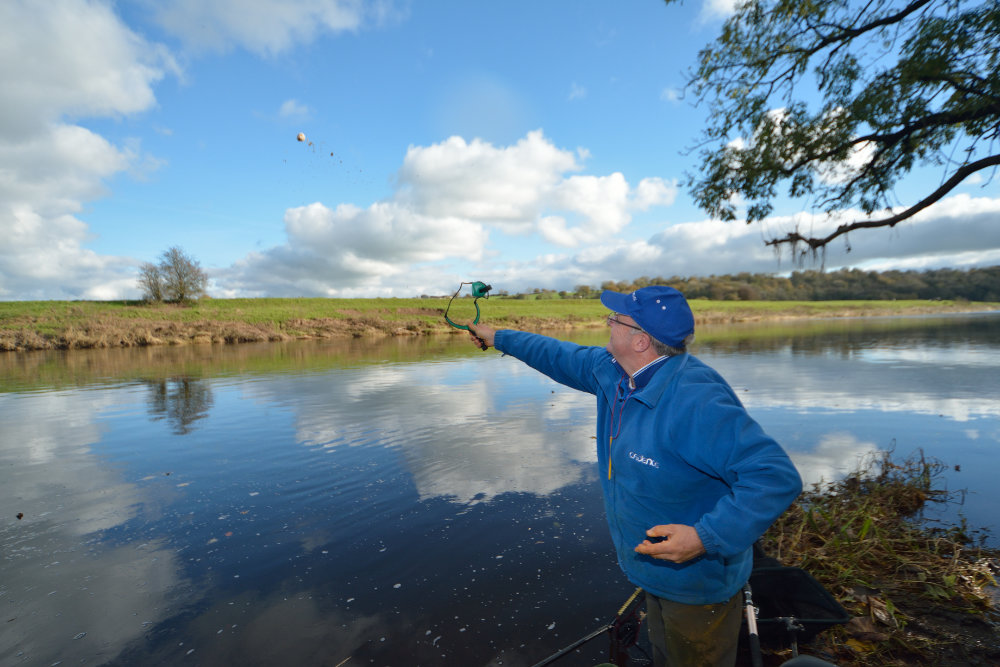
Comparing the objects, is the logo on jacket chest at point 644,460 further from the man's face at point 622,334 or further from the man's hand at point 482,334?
the man's hand at point 482,334

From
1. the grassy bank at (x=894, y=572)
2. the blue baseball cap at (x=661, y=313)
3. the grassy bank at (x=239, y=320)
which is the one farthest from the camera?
the grassy bank at (x=239, y=320)

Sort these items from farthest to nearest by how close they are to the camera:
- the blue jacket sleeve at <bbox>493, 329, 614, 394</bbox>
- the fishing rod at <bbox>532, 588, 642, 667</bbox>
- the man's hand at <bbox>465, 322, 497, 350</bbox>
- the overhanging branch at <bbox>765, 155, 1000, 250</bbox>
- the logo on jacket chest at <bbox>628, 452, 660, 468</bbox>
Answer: the overhanging branch at <bbox>765, 155, 1000, 250</bbox>, the man's hand at <bbox>465, 322, 497, 350</bbox>, the fishing rod at <bbox>532, 588, 642, 667</bbox>, the blue jacket sleeve at <bbox>493, 329, 614, 394</bbox>, the logo on jacket chest at <bbox>628, 452, 660, 468</bbox>

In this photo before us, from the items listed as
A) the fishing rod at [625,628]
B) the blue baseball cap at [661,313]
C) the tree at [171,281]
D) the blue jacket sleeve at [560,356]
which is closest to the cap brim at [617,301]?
the blue baseball cap at [661,313]

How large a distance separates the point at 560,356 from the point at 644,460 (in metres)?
1.08

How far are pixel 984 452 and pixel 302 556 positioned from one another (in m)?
9.92

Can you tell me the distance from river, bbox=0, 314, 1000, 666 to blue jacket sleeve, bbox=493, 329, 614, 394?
6.77ft

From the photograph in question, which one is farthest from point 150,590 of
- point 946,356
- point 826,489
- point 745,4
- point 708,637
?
point 946,356

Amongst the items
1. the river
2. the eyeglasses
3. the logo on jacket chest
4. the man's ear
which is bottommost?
the river

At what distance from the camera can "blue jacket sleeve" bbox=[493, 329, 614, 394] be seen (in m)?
3.02

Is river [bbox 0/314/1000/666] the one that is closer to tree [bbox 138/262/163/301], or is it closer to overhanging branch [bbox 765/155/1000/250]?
overhanging branch [bbox 765/155/1000/250]

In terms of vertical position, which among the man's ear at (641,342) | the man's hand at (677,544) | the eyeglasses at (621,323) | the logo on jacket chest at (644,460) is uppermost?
the eyeglasses at (621,323)

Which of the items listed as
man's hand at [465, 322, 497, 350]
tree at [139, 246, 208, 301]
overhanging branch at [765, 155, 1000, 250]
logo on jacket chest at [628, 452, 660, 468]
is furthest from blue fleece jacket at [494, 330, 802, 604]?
tree at [139, 246, 208, 301]

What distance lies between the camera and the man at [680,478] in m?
1.92

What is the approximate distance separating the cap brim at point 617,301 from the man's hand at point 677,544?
1040 millimetres
